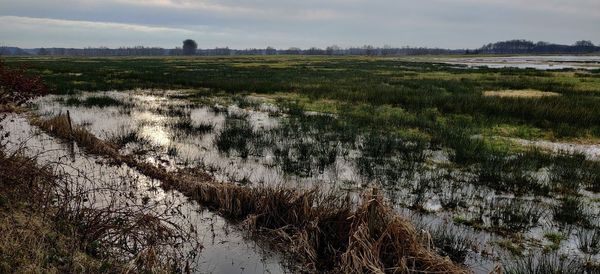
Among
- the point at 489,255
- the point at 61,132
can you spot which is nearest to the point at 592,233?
the point at 489,255

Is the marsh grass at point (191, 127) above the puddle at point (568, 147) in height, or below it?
above

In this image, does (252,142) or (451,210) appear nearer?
(451,210)

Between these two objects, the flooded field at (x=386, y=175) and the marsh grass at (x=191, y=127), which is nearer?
the flooded field at (x=386, y=175)

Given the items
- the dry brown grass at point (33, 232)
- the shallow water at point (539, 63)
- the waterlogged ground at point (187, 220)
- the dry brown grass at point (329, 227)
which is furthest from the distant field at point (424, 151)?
the shallow water at point (539, 63)

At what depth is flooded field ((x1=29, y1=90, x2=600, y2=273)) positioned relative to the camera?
23.6ft

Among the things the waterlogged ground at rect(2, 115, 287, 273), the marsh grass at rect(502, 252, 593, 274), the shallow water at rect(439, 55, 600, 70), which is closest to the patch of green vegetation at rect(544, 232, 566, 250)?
the marsh grass at rect(502, 252, 593, 274)

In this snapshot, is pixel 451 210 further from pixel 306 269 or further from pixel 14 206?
pixel 14 206

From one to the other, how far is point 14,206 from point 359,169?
8.05m

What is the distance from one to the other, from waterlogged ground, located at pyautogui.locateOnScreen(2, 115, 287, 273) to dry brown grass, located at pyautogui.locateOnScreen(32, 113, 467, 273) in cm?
35

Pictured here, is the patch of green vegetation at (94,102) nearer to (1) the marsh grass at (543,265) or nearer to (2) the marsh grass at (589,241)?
(1) the marsh grass at (543,265)

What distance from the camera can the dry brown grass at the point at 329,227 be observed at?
6004 millimetres

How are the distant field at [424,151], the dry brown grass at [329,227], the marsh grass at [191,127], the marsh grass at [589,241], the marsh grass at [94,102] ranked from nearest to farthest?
the dry brown grass at [329,227]
the marsh grass at [589,241]
the distant field at [424,151]
the marsh grass at [191,127]
the marsh grass at [94,102]

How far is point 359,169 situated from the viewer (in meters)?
11.7

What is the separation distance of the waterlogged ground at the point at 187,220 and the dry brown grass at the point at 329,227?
348 mm
